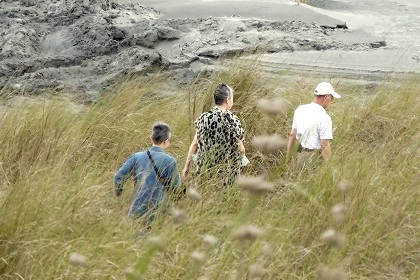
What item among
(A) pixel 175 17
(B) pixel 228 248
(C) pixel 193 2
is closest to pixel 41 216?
(B) pixel 228 248

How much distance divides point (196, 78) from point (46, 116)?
2419 mm

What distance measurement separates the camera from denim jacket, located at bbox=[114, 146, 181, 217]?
475cm

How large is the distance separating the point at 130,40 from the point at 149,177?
219 inches

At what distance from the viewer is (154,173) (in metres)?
4.96

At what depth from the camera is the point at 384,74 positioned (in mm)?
9234

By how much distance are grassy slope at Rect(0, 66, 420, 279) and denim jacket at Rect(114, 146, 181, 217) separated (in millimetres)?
113

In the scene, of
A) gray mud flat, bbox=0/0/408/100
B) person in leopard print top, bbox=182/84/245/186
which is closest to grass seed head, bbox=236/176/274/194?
person in leopard print top, bbox=182/84/245/186

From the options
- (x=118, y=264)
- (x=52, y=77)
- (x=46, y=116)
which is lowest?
(x=52, y=77)

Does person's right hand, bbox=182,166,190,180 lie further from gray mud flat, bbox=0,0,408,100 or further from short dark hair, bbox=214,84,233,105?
gray mud flat, bbox=0,0,408,100

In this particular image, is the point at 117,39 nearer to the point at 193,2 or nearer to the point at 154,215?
the point at 193,2

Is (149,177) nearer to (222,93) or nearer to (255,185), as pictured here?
(222,93)

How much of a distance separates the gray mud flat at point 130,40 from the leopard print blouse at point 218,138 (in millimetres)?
3441

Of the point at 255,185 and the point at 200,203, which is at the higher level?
the point at 255,185

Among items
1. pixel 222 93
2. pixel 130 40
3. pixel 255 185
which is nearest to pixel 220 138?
pixel 222 93
